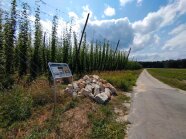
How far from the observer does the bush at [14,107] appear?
6.79 metres

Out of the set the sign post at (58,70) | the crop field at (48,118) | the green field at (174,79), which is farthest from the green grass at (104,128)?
the green field at (174,79)

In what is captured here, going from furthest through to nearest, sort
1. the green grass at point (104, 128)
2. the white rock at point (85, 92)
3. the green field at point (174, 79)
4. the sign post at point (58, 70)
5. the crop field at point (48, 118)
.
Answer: the green field at point (174, 79)
the white rock at point (85, 92)
the sign post at point (58, 70)
the green grass at point (104, 128)
the crop field at point (48, 118)

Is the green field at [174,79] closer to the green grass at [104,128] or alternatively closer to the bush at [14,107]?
the green grass at [104,128]

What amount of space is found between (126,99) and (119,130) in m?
6.31

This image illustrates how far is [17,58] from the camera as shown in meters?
14.1

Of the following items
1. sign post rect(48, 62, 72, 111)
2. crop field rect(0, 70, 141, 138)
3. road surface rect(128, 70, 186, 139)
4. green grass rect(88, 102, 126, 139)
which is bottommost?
road surface rect(128, 70, 186, 139)

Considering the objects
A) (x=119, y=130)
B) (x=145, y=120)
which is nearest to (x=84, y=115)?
(x=119, y=130)

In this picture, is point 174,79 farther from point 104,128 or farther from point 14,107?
point 14,107

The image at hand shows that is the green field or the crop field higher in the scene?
the crop field

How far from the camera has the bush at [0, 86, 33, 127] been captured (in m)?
6.79

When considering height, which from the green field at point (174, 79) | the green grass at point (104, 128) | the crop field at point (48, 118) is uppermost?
the crop field at point (48, 118)

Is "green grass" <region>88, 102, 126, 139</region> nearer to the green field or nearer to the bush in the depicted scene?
the bush

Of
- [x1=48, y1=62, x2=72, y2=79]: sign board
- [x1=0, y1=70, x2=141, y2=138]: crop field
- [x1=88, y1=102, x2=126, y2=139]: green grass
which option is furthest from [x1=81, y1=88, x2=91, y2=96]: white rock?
[x1=88, y1=102, x2=126, y2=139]: green grass

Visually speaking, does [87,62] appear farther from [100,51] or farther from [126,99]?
[126,99]
